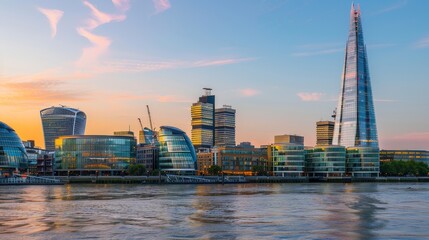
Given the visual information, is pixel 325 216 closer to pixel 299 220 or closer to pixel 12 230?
pixel 299 220

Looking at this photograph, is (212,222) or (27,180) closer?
(212,222)

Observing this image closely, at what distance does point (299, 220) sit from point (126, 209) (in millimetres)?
23776

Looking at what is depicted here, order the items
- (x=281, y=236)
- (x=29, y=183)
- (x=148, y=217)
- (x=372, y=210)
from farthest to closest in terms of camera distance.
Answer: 1. (x=29, y=183)
2. (x=372, y=210)
3. (x=148, y=217)
4. (x=281, y=236)

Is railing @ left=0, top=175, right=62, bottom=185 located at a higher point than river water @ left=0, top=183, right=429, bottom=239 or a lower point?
lower

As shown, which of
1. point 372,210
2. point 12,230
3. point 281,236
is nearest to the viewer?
point 281,236

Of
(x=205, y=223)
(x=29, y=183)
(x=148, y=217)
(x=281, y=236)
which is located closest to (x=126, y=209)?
(x=148, y=217)

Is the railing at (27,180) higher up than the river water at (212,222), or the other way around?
the river water at (212,222)

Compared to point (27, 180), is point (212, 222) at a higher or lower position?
higher

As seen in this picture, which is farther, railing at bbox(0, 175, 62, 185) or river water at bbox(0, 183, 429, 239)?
railing at bbox(0, 175, 62, 185)

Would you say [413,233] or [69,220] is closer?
[413,233]

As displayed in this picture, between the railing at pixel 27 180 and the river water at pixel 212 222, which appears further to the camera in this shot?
the railing at pixel 27 180

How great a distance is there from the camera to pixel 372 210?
71.2m

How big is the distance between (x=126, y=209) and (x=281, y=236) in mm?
30357

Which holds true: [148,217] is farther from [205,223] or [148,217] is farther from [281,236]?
[281,236]
